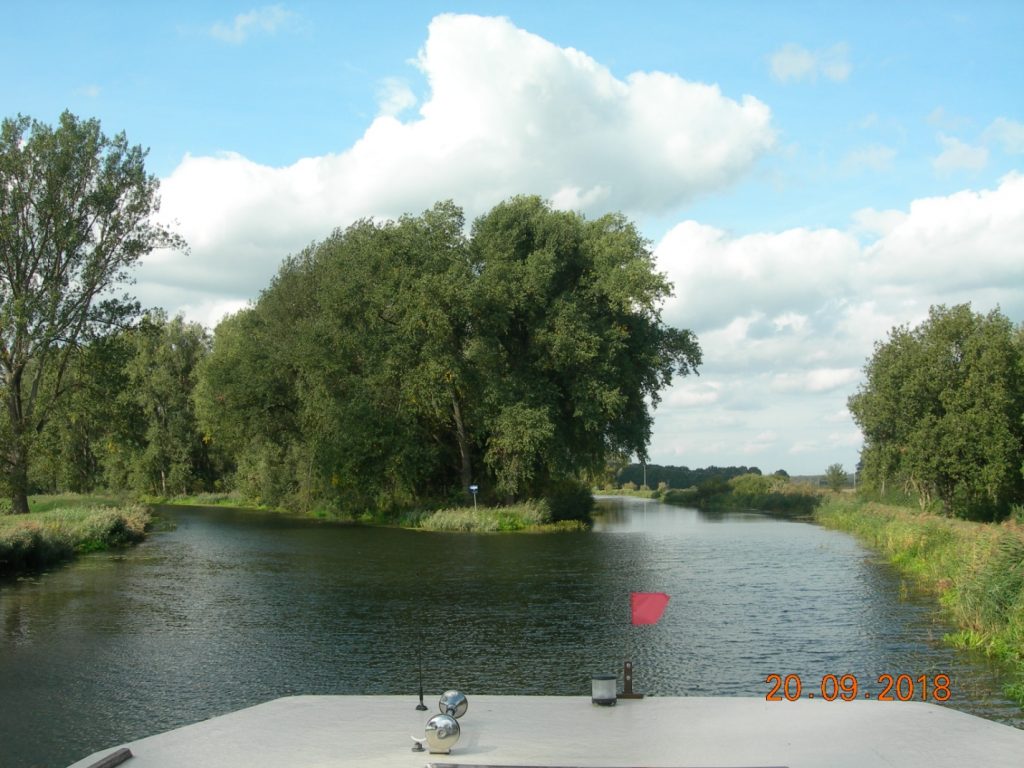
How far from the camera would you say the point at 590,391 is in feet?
146

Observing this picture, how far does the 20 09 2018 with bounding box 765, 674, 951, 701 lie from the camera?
11750 mm

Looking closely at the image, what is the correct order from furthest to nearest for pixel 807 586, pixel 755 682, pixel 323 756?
pixel 807 586 < pixel 755 682 < pixel 323 756

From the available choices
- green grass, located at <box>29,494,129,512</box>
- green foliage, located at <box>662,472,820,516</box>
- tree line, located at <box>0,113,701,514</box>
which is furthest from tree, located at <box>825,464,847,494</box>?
green grass, located at <box>29,494,129,512</box>

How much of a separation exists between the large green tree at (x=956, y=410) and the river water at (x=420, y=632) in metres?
12.2

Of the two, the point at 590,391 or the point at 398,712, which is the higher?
the point at 590,391

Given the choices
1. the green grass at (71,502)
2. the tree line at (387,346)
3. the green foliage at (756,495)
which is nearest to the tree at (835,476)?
the green foliage at (756,495)

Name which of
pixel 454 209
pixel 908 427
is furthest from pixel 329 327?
pixel 908 427

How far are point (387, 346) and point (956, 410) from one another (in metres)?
26.9

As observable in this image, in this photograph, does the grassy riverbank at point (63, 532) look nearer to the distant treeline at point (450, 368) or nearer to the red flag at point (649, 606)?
the distant treeline at point (450, 368)

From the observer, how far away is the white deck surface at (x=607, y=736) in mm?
7648

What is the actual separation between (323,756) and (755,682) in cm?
718

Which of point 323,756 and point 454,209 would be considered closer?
point 323,756

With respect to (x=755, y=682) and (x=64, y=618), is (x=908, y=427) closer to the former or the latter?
(x=755, y=682)

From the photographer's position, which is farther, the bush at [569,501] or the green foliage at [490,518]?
the bush at [569,501]
